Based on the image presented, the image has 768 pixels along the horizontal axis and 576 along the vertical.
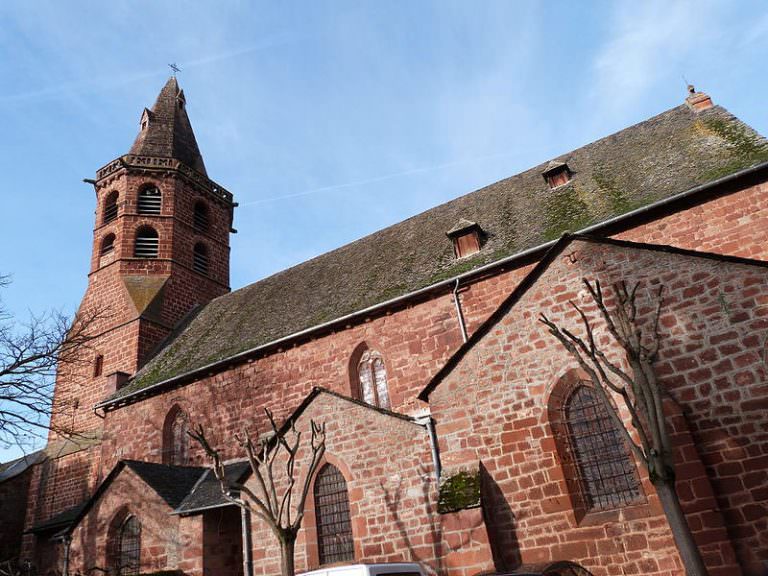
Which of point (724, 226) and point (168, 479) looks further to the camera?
point (168, 479)

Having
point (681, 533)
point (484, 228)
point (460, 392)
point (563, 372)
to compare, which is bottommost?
point (681, 533)

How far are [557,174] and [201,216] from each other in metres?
17.3

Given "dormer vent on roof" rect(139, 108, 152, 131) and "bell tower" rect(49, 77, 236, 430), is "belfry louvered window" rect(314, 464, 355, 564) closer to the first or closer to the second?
"bell tower" rect(49, 77, 236, 430)

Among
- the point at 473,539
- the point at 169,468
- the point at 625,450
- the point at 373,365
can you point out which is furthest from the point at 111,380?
the point at 625,450

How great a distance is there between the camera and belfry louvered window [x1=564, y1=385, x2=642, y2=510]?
8430mm

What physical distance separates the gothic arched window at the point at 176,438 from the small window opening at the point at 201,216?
37.0 feet

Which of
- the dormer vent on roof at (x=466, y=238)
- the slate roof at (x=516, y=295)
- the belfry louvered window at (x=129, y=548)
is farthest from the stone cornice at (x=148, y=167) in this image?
the slate roof at (x=516, y=295)

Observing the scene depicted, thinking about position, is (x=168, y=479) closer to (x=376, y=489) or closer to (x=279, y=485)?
(x=279, y=485)

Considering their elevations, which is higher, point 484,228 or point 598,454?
point 484,228

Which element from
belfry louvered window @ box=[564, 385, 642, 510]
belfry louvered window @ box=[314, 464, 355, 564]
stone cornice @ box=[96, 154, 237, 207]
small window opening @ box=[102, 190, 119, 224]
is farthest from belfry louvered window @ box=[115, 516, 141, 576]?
stone cornice @ box=[96, 154, 237, 207]

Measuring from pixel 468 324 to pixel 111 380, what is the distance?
539 inches

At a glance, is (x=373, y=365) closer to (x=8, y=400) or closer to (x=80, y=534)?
(x=80, y=534)

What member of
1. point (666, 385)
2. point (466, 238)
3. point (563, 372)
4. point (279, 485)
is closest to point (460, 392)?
point (563, 372)

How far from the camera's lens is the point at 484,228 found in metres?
16.0
